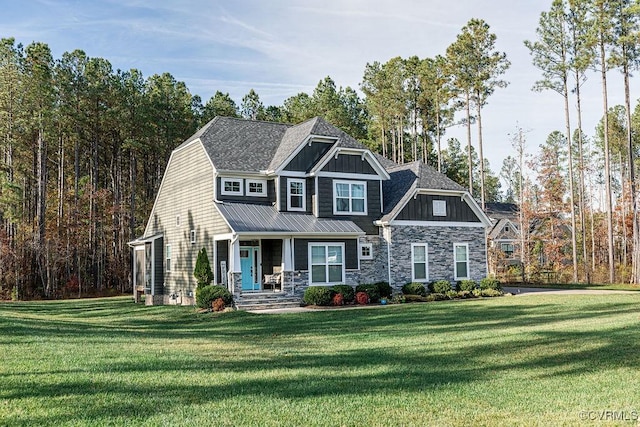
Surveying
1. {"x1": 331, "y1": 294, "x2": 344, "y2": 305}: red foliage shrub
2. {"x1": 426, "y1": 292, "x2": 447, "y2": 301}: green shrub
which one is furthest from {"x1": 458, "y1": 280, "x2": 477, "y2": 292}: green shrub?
{"x1": 331, "y1": 294, "x2": 344, "y2": 305}: red foliage shrub

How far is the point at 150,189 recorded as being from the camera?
139ft

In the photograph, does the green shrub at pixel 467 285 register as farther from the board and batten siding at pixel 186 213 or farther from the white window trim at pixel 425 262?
the board and batten siding at pixel 186 213

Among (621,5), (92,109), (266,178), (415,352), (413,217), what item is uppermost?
(621,5)

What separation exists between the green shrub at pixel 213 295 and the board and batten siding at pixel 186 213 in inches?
90.8

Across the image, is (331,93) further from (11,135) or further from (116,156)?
A: (11,135)

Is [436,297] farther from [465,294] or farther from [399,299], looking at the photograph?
[399,299]

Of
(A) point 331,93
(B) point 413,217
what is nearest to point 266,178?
(B) point 413,217

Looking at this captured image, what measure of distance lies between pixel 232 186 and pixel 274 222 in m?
2.52

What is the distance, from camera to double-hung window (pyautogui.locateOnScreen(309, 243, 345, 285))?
73.0 ft

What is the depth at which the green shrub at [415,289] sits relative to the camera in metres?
23.1

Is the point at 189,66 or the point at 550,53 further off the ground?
the point at 550,53

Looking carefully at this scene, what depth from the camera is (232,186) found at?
2262 centimetres

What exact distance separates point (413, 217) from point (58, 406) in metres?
19.7

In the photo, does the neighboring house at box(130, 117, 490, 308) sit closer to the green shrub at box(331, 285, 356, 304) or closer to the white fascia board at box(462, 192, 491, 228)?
the white fascia board at box(462, 192, 491, 228)
